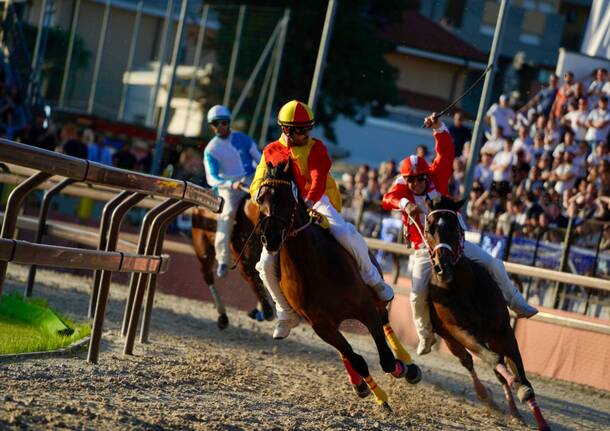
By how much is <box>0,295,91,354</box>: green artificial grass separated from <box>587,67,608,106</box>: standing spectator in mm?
9050

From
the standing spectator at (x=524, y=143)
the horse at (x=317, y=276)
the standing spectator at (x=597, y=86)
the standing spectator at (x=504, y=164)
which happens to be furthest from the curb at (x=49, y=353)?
the standing spectator at (x=597, y=86)

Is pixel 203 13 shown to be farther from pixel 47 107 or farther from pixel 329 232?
pixel 329 232

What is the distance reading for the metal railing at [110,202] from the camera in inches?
263

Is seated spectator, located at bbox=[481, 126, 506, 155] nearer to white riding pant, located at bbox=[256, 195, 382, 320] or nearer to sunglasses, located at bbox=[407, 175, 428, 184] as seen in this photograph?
sunglasses, located at bbox=[407, 175, 428, 184]

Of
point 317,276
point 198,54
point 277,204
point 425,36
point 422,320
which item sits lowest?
point 422,320

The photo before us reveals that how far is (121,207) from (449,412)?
3.15m

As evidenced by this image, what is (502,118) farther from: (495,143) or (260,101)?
(260,101)

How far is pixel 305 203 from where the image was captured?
8859 millimetres

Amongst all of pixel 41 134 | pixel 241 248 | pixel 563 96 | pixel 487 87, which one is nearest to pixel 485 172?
pixel 563 96

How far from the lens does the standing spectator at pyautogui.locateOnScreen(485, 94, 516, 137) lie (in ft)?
58.2

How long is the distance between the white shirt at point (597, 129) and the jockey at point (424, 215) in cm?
637

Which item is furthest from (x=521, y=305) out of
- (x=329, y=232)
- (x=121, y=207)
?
(x=121, y=207)

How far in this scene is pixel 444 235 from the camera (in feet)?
30.5

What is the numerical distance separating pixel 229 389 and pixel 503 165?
9.28 metres
